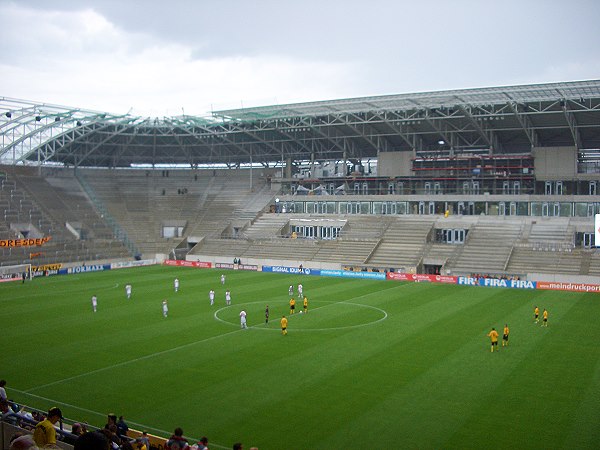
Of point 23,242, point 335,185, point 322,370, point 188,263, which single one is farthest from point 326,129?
point 322,370

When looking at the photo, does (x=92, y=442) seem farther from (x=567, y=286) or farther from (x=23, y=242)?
(x=23, y=242)

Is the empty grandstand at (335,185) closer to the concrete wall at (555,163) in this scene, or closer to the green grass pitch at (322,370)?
the concrete wall at (555,163)

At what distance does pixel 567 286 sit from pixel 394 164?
34955 mm

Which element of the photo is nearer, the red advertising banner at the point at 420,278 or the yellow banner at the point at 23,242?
the red advertising banner at the point at 420,278

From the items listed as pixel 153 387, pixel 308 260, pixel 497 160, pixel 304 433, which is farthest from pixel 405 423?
pixel 497 160

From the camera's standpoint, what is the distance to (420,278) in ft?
184

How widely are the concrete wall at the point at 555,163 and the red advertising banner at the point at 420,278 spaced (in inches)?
980

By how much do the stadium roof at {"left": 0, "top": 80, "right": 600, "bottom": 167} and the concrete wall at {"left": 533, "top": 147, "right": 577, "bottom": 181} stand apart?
1473 millimetres

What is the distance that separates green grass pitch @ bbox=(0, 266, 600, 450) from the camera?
1828 centimetres

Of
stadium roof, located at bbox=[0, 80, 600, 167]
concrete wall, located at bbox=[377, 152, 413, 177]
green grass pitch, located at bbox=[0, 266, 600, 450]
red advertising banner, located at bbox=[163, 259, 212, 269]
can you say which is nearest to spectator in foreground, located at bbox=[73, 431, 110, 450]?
green grass pitch, located at bbox=[0, 266, 600, 450]

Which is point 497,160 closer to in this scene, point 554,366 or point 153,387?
point 554,366

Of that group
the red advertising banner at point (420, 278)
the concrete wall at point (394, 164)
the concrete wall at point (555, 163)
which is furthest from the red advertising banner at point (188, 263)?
the concrete wall at point (555, 163)

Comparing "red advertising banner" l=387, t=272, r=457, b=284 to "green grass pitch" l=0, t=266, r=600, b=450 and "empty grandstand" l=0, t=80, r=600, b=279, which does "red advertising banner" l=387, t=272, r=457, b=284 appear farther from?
"green grass pitch" l=0, t=266, r=600, b=450

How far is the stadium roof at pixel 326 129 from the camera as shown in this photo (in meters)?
62.3
